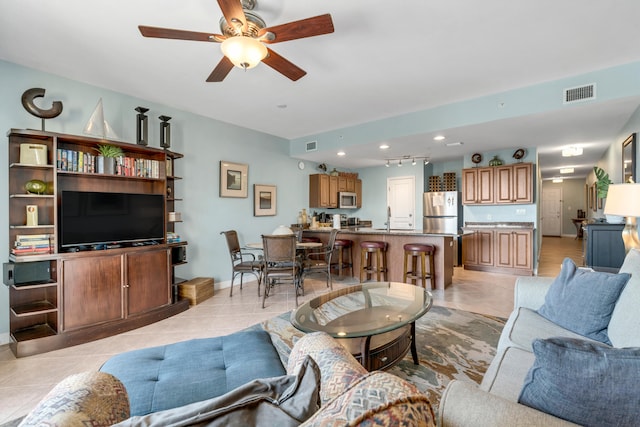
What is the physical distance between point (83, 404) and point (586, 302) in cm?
239

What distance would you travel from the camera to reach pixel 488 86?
A: 141 inches

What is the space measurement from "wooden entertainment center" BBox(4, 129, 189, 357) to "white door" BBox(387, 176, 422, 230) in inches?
216

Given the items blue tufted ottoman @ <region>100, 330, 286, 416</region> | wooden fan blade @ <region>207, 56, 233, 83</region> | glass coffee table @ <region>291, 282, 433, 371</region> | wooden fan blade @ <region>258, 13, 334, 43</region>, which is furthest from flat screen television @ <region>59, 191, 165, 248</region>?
wooden fan blade @ <region>258, 13, 334, 43</region>

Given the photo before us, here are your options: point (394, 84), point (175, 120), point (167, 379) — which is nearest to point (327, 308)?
point (167, 379)

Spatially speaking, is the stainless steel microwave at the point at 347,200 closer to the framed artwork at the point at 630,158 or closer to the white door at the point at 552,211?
the framed artwork at the point at 630,158

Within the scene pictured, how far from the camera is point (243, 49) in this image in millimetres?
2068

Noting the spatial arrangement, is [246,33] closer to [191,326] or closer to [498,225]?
[191,326]

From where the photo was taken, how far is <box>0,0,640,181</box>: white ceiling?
2.23 metres

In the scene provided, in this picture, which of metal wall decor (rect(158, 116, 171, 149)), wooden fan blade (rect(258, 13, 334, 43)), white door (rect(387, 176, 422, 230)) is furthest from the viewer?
white door (rect(387, 176, 422, 230))

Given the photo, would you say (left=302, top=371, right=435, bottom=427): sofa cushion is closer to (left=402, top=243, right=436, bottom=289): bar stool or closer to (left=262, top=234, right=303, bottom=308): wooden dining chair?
(left=262, top=234, right=303, bottom=308): wooden dining chair

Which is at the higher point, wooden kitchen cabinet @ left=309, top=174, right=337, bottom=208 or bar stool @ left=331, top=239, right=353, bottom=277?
wooden kitchen cabinet @ left=309, top=174, right=337, bottom=208

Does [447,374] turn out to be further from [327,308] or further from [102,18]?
[102,18]

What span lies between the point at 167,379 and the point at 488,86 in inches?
164

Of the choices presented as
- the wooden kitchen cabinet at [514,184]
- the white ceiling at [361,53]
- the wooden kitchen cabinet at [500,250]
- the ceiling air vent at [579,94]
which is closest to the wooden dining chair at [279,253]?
the white ceiling at [361,53]
